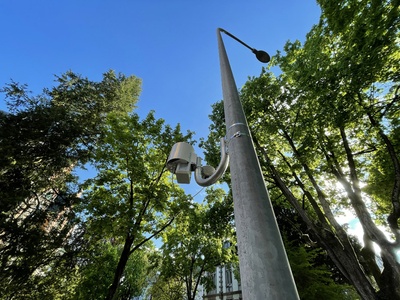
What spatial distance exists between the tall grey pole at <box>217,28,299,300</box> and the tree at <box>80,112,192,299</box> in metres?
9.71

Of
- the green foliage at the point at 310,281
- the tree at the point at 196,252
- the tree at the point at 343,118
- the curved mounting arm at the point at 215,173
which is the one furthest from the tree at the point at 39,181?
the green foliage at the point at 310,281

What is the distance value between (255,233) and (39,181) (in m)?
15.5

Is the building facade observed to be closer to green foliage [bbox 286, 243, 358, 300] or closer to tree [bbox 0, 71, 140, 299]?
green foliage [bbox 286, 243, 358, 300]

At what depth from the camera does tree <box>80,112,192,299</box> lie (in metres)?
10.9

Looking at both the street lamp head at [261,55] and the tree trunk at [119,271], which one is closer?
the street lamp head at [261,55]

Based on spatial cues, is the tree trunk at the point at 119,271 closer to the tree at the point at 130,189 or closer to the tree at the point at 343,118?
the tree at the point at 130,189

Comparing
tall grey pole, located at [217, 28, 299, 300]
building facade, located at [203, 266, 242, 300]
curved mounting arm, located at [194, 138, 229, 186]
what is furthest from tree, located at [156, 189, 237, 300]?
tall grey pole, located at [217, 28, 299, 300]

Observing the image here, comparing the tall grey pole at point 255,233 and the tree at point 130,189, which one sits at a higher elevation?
the tree at point 130,189

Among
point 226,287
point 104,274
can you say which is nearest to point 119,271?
point 104,274

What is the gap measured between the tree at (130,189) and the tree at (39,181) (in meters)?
2.11

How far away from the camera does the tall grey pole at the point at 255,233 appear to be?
1.14m

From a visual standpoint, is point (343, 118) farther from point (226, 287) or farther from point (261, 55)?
point (226, 287)

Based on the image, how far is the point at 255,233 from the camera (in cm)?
134

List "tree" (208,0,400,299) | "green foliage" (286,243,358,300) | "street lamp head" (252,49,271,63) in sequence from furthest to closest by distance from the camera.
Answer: "green foliage" (286,243,358,300) → "tree" (208,0,400,299) → "street lamp head" (252,49,271,63)
